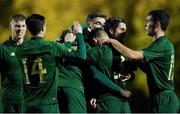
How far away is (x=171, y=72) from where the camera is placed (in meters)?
8.08

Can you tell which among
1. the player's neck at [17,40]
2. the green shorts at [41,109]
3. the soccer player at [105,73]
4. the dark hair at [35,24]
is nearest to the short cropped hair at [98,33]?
the soccer player at [105,73]

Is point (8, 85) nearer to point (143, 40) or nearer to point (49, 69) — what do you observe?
point (49, 69)

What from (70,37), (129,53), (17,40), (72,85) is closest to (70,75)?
(72,85)

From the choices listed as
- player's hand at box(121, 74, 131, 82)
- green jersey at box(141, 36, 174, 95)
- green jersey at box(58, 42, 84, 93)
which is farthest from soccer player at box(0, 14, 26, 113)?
green jersey at box(141, 36, 174, 95)

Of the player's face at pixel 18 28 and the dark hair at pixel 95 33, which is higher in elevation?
the player's face at pixel 18 28

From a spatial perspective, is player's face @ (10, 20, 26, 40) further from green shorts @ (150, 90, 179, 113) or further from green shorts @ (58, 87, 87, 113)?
green shorts @ (150, 90, 179, 113)

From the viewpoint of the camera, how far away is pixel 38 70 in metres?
7.76

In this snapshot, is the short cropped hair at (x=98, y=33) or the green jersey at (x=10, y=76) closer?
the short cropped hair at (x=98, y=33)

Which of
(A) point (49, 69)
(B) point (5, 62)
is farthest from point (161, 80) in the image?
(B) point (5, 62)

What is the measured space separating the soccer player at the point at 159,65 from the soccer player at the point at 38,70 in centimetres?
86

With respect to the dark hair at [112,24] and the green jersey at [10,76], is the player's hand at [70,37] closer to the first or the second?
the dark hair at [112,24]

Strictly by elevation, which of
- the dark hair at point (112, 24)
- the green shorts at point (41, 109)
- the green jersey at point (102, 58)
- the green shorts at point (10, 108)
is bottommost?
the green shorts at point (10, 108)

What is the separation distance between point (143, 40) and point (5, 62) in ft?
16.5

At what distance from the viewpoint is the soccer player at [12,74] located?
8.95 meters
